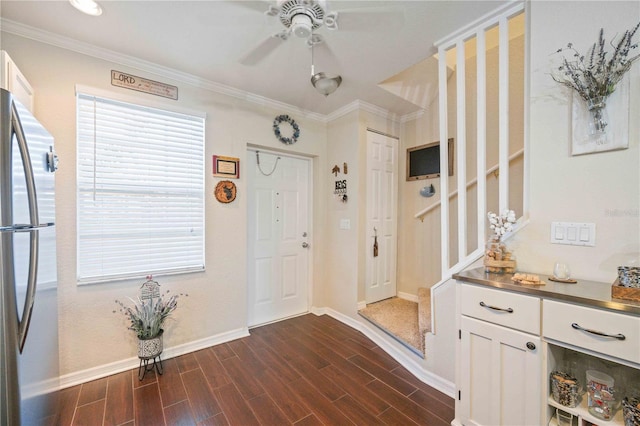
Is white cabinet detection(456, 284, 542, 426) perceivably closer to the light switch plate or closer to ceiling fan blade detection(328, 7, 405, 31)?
the light switch plate

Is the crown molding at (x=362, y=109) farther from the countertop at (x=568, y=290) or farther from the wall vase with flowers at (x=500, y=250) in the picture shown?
the countertop at (x=568, y=290)

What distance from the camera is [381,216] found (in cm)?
330

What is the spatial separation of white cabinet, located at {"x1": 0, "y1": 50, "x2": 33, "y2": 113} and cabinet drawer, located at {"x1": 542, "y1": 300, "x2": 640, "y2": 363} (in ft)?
9.82

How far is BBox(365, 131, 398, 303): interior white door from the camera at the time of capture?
3.18m

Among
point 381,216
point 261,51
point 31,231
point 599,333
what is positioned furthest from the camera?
point 381,216

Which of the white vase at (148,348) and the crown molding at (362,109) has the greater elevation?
the crown molding at (362,109)

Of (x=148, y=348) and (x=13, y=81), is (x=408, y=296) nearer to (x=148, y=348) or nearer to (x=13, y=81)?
(x=148, y=348)

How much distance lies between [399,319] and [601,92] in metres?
2.34

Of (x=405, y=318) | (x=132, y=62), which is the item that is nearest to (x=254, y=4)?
(x=132, y=62)

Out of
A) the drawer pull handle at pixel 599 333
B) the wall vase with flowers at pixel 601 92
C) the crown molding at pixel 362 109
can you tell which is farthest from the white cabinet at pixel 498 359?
the crown molding at pixel 362 109

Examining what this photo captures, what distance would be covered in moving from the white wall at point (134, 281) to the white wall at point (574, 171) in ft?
7.66

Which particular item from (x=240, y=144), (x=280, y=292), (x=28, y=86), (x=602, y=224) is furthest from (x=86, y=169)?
(x=602, y=224)

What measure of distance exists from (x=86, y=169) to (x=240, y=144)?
1.29m

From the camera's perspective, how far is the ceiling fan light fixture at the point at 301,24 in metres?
1.46
